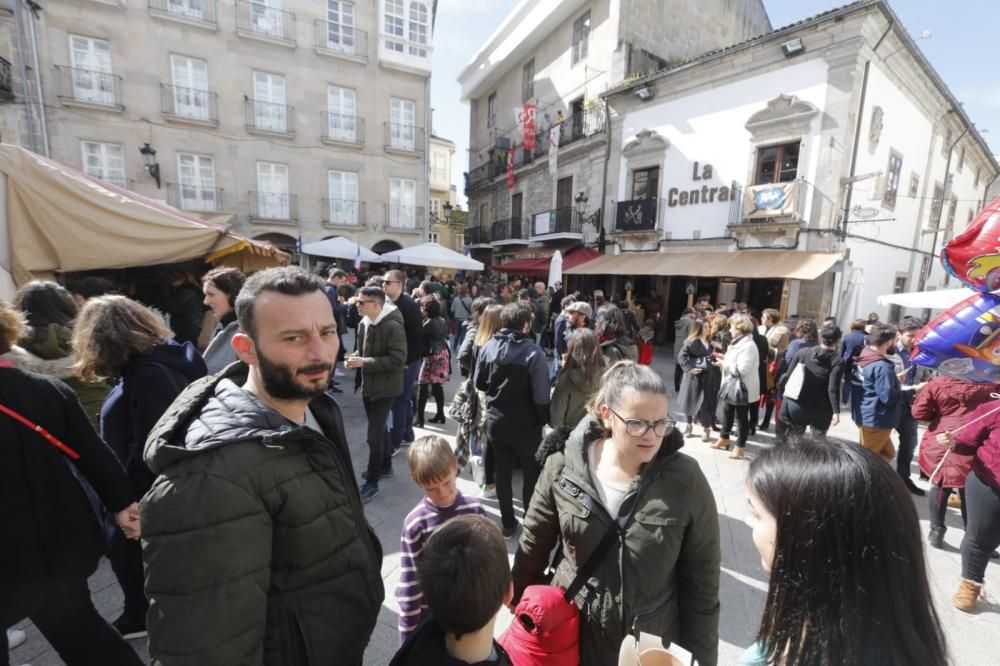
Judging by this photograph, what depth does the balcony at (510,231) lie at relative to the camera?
66.2 ft

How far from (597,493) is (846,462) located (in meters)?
0.88

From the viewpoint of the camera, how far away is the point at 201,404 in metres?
1.25

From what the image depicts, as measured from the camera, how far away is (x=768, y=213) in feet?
36.8

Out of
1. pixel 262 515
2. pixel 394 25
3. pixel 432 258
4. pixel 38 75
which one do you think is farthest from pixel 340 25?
pixel 262 515

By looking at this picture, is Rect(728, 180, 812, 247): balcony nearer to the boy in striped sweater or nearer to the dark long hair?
the boy in striped sweater

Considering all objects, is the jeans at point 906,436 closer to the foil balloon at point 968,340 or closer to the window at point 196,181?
the foil balloon at point 968,340

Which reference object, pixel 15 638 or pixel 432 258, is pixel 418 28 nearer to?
pixel 432 258

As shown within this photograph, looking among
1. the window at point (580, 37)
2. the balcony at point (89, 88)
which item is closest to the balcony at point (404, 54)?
the window at point (580, 37)

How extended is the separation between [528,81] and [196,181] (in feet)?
49.4

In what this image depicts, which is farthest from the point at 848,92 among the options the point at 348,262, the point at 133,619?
the point at 348,262

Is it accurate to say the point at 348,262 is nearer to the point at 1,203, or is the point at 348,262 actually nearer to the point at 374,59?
the point at 374,59

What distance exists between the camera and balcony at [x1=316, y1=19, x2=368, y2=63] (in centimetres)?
1656

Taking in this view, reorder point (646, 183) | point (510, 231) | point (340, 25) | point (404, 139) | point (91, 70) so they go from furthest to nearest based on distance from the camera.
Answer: point (510, 231) < point (404, 139) < point (340, 25) < point (646, 183) < point (91, 70)

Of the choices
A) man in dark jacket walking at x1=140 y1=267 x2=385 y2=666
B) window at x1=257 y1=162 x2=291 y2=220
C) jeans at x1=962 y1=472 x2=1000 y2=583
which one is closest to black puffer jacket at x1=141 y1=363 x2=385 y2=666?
man in dark jacket walking at x1=140 y1=267 x2=385 y2=666
